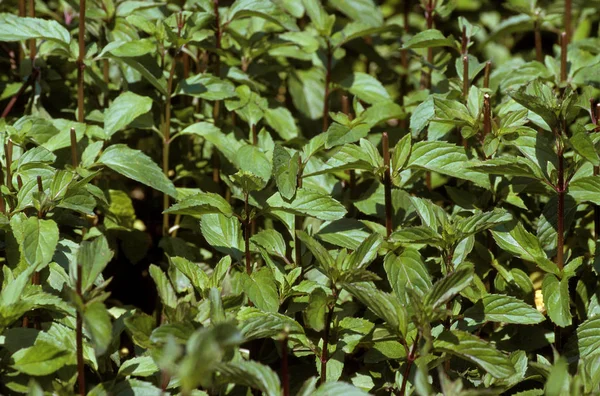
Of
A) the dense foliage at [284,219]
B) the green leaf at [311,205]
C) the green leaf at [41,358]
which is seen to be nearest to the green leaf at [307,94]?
the dense foliage at [284,219]

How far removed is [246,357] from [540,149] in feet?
2.57

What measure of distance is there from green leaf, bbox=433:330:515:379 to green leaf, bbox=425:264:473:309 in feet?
0.29

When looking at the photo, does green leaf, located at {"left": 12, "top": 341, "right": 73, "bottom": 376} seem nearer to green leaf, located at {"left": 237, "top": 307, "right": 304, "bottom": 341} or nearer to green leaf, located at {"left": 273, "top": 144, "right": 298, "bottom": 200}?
green leaf, located at {"left": 237, "top": 307, "right": 304, "bottom": 341}

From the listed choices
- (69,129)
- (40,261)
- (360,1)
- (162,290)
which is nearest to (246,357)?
(162,290)

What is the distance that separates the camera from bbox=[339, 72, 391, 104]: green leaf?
235 centimetres

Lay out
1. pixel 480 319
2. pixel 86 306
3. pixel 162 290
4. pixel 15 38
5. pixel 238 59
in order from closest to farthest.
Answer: pixel 86 306, pixel 162 290, pixel 480 319, pixel 15 38, pixel 238 59

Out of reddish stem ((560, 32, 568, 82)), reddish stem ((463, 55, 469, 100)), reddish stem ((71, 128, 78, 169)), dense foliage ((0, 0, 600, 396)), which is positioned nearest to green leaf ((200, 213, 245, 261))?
dense foliage ((0, 0, 600, 396))

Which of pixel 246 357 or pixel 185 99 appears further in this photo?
pixel 185 99

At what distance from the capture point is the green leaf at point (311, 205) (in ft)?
5.49

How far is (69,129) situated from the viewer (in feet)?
6.51

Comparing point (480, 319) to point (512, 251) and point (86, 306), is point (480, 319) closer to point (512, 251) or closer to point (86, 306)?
point (512, 251)

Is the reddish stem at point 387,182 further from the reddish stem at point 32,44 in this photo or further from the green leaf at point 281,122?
the reddish stem at point 32,44

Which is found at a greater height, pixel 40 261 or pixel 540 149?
pixel 540 149

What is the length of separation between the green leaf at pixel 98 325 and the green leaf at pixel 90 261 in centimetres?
6
